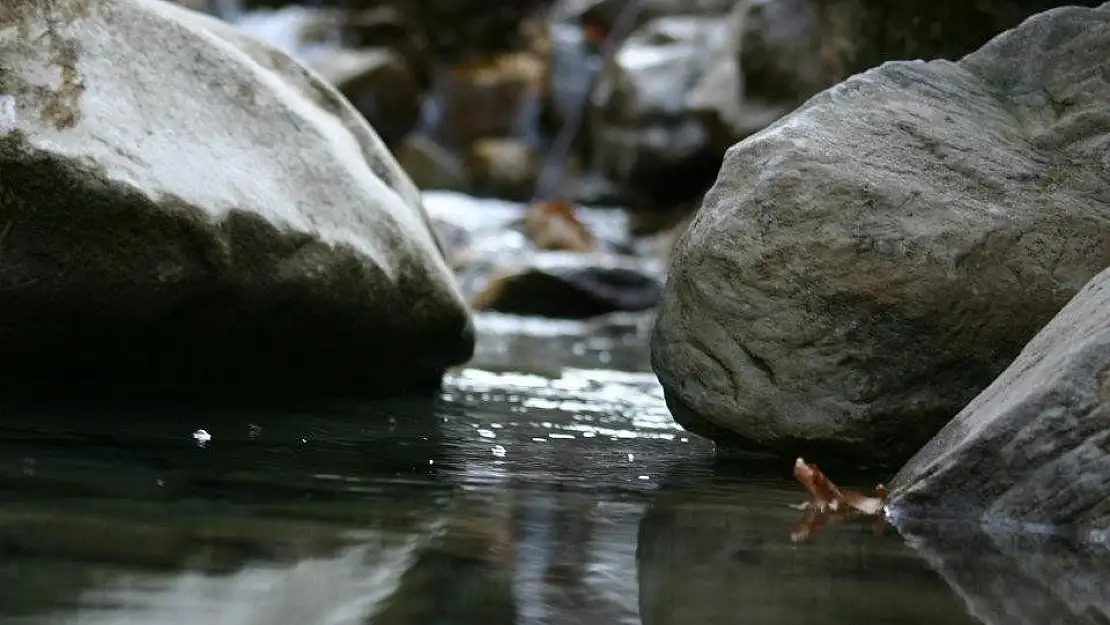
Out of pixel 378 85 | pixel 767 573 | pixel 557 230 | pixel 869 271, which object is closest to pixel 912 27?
pixel 869 271

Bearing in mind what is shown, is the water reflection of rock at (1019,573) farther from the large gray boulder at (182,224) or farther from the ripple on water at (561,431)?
the large gray boulder at (182,224)

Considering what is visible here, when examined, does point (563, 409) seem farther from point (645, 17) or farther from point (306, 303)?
point (645, 17)

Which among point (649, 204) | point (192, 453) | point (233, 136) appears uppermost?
point (649, 204)

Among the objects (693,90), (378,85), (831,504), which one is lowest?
(831,504)

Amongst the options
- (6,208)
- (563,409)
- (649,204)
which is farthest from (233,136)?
(649,204)

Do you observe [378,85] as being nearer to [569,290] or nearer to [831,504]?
[569,290]

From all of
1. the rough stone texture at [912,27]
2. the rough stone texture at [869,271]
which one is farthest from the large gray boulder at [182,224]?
the rough stone texture at [912,27]
